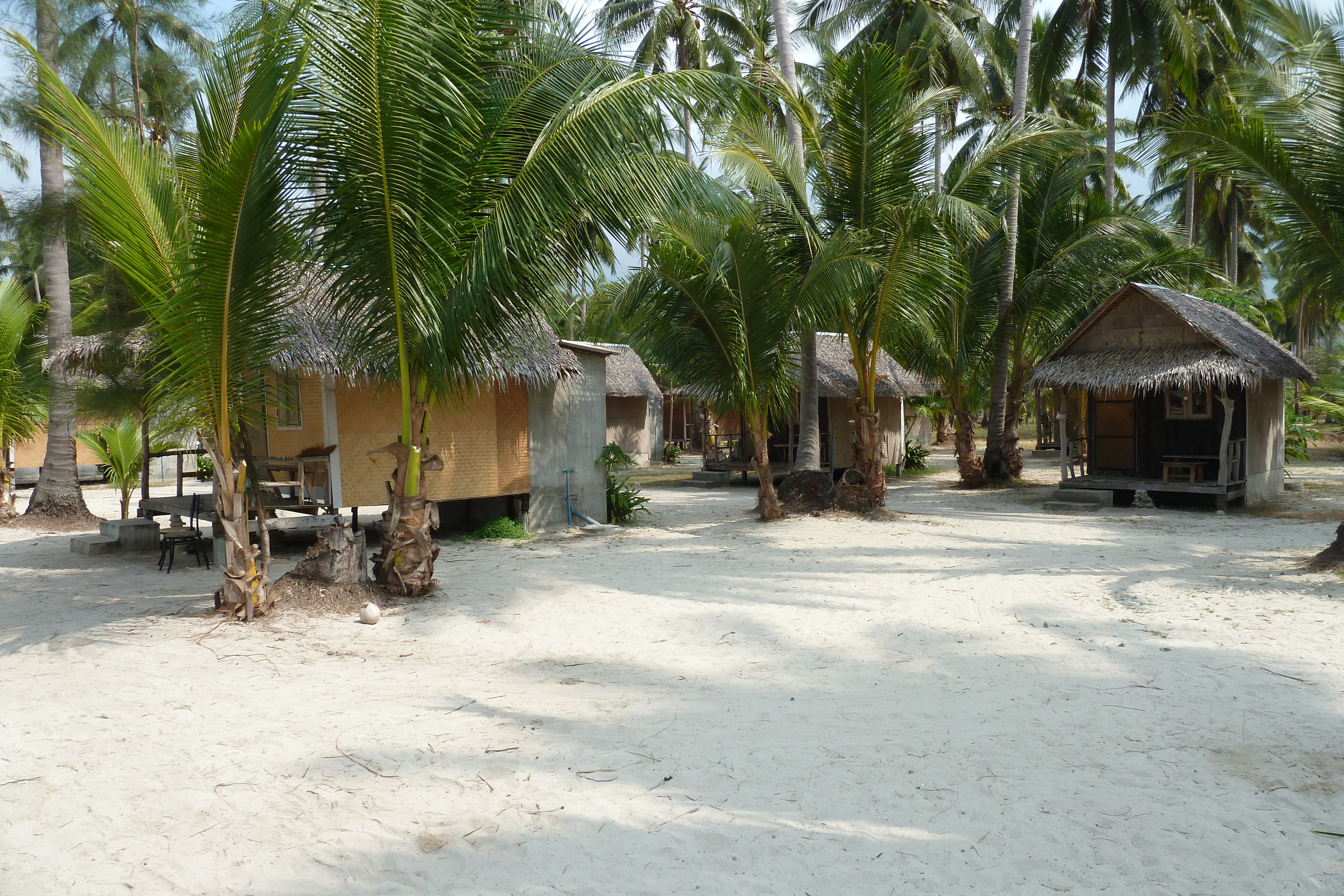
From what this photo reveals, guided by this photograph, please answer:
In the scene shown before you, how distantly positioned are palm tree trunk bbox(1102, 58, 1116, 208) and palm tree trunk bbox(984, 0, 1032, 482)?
4370 millimetres

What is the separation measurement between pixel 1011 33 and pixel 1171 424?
579 inches

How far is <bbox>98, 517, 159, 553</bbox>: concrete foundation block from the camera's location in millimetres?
9898

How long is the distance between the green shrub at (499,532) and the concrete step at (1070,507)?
7410 millimetres

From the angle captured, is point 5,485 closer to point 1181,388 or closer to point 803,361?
point 803,361

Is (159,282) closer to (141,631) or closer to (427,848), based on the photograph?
(141,631)

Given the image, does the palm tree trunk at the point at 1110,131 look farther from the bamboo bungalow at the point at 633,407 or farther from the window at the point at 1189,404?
the bamboo bungalow at the point at 633,407

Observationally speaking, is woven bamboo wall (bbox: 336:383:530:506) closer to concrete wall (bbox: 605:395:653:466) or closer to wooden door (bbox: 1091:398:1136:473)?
wooden door (bbox: 1091:398:1136:473)

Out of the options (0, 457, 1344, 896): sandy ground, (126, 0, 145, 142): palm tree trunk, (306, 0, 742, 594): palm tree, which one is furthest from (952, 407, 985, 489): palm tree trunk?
(126, 0, 145, 142): palm tree trunk

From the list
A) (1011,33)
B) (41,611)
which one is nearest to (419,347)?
(41,611)

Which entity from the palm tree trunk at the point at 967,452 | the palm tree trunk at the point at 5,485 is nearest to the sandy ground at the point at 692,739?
the palm tree trunk at the point at 5,485

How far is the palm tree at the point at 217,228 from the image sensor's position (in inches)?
216

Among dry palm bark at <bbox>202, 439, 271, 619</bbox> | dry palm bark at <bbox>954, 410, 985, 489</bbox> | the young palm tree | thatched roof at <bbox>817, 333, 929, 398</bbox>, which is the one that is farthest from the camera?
thatched roof at <bbox>817, 333, 929, 398</bbox>

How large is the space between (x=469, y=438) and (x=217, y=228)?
4.97 meters

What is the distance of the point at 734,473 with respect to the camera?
18.7m
